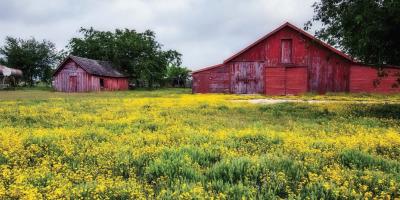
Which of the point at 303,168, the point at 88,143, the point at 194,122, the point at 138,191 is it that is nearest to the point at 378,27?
the point at 194,122

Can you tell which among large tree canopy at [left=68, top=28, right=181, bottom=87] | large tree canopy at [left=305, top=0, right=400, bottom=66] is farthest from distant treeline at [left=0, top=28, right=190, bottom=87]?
large tree canopy at [left=305, top=0, right=400, bottom=66]

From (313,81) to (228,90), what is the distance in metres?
7.81

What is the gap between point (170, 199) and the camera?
473 cm

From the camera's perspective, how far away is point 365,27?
14406 mm

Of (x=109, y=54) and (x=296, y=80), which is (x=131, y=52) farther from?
(x=296, y=80)

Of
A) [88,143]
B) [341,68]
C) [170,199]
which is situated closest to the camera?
[170,199]

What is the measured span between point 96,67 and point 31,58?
21026 mm

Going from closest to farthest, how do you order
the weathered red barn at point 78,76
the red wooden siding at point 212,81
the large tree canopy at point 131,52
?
the red wooden siding at point 212,81 → the weathered red barn at point 78,76 → the large tree canopy at point 131,52

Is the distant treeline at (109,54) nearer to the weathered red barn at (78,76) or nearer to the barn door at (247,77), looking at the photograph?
the weathered red barn at (78,76)

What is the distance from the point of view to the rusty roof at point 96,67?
51.0 m

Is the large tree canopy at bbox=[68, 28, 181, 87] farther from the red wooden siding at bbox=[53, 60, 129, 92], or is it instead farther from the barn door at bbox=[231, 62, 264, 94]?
the barn door at bbox=[231, 62, 264, 94]

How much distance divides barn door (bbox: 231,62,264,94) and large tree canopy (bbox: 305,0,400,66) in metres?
20.2

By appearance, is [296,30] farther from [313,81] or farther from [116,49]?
[116,49]

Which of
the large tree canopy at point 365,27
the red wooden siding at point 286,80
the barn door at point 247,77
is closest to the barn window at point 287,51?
the red wooden siding at point 286,80
